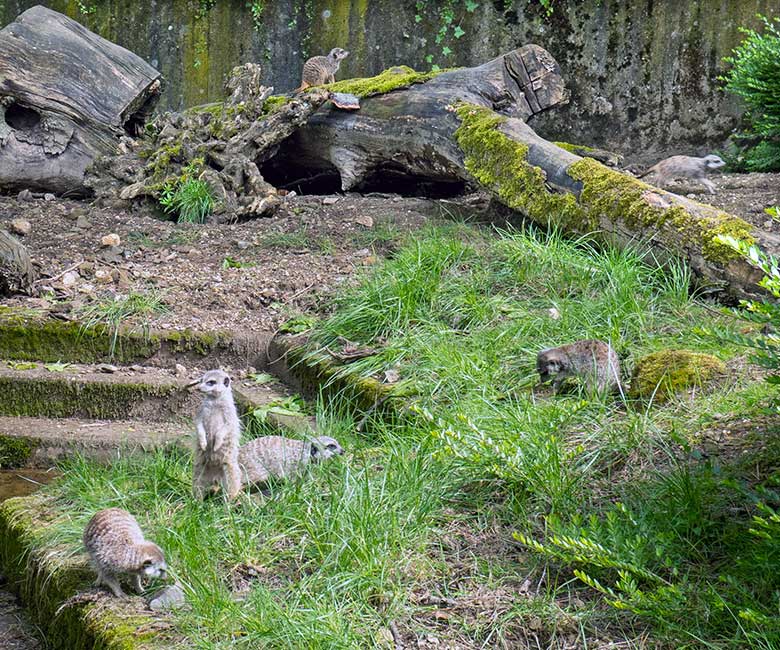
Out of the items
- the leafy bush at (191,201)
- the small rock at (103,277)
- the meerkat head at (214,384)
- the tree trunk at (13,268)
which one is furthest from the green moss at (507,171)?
the tree trunk at (13,268)

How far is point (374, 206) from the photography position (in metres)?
7.56

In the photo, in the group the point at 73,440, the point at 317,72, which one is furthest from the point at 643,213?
the point at 317,72

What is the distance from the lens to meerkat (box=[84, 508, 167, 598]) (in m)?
3.05

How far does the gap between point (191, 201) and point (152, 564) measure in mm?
5011

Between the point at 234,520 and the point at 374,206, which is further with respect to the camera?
the point at 374,206

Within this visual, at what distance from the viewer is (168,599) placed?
9.88 feet

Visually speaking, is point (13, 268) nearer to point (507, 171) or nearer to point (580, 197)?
point (507, 171)

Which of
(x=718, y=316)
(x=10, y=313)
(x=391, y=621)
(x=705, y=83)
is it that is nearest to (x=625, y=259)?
(x=718, y=316)

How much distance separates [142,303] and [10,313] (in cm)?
81

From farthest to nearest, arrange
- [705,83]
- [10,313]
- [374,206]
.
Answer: [705,83] → [374,206] → [10,313]

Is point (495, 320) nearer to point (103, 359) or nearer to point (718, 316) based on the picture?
point (718, 316)

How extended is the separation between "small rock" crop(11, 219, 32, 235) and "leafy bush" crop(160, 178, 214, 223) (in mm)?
1073

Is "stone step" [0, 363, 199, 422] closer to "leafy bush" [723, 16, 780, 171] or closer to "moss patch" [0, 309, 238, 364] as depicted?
"moss patch" [0, 309, 238, 364]

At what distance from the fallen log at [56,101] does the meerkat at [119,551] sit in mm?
5975
